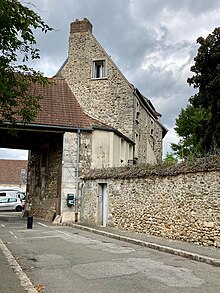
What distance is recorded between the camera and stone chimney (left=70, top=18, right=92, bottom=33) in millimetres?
25828

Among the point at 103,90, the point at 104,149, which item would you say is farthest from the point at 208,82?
the point at 104,149

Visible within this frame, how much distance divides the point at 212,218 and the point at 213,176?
1.21 metres

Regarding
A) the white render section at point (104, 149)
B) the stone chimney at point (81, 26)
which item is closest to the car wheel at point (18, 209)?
the white render section at point (104, 149)

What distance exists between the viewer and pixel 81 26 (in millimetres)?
25969

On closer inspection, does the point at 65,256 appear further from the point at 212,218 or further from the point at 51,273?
the point at 212,218

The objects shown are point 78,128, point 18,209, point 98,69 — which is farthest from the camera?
point 18,209

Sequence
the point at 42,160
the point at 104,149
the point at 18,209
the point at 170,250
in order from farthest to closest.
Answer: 1. the point at 18,209
2. the point at 42,160
3. the point at 104,149
4. the point at 170,250

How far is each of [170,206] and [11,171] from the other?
45.6 meters

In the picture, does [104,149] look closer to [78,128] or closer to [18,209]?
[78,128]

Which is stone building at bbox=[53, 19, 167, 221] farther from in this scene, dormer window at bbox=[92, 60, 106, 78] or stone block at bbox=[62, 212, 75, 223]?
stone block at bbox=[62, 212, 75, 223]

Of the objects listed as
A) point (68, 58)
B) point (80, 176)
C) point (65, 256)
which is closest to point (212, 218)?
point (65, 256)

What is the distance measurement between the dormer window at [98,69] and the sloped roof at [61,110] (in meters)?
2.42

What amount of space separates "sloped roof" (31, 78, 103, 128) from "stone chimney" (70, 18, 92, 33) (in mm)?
4348

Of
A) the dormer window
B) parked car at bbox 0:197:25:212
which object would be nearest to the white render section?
the dormer window
